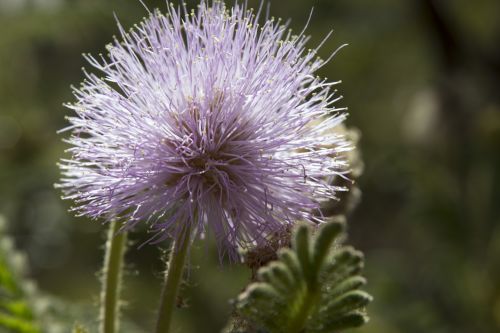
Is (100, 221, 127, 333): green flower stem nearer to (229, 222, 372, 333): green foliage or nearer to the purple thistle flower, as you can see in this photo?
the purple thistle flower

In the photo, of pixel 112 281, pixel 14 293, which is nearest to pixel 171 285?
pixel 112 281

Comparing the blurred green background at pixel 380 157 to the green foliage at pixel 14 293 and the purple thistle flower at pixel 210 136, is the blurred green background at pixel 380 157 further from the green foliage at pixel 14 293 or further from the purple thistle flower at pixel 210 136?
the purple thistle flower at pixel 210 136

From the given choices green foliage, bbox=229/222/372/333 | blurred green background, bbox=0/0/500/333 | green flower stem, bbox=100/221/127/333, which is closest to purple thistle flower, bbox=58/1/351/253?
green flower stem, bbox=100/221/127/333

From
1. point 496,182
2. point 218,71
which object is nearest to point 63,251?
point 496,182

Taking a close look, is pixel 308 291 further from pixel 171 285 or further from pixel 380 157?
pixel 380 157

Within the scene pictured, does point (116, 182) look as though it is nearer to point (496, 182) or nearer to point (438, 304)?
point (438, 304)

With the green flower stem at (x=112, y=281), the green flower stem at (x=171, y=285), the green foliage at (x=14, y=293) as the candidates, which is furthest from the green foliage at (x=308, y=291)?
the green foliage at (x=14, y=293)
